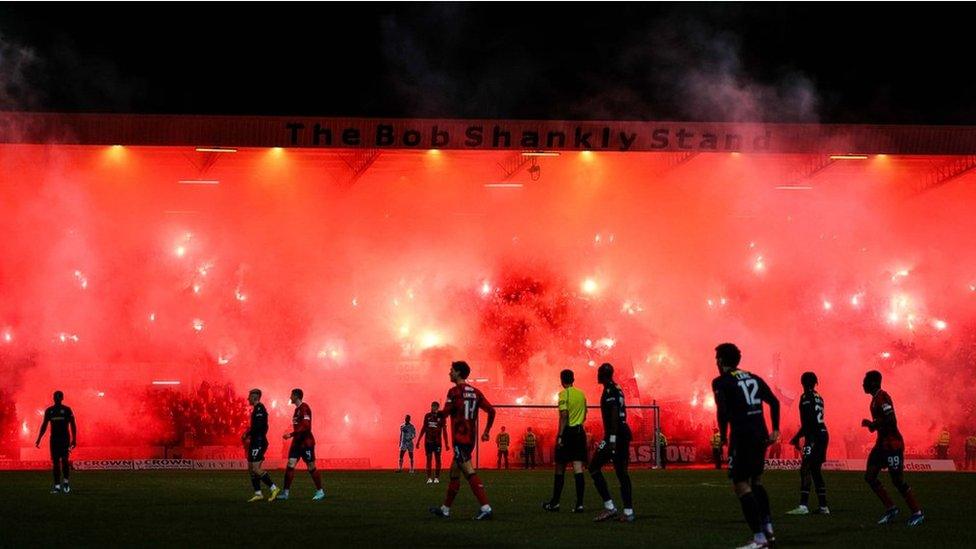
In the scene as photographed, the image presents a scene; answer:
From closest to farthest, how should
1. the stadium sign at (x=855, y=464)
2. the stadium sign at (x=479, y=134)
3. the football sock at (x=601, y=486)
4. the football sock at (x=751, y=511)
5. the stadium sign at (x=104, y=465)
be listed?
the football sock at (x=751, y=511) → the football sock at (x=601, y=486) → the stadium sign at (x=479, y=134) → the stadium sign at (x=104, y=465) → the stadium sign at (x=855, y=464)

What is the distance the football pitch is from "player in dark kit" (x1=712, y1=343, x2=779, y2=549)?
0.88 meters

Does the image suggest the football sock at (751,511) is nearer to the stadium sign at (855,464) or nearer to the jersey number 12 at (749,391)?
the jersey number 12 at (749,391)

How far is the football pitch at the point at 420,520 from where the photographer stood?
448 inches

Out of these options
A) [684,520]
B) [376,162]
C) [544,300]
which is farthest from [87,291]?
[684,520]

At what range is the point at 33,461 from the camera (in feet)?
115

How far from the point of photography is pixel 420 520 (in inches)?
548

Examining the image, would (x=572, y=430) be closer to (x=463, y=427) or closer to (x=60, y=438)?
A: (x=463, y=427)

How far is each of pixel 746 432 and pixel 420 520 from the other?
16.9ft

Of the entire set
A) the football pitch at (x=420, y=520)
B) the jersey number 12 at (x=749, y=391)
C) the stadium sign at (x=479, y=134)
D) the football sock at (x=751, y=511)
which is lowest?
the football pitch at (x=420, y=520)

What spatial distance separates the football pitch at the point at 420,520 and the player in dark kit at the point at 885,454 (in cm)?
29

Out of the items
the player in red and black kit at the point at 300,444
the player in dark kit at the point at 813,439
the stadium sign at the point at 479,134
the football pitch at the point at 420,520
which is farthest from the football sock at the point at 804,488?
the stadium sign at the point at 479,134

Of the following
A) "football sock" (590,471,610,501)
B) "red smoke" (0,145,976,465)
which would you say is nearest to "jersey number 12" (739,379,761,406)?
"football sock" (590,471,610,501)

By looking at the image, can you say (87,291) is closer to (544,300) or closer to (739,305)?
(544,300)

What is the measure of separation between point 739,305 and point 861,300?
4.63 m
